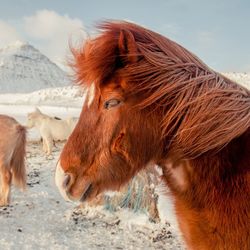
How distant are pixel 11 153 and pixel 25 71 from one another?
245ft

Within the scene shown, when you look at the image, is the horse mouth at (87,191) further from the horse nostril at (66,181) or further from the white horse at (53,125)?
the white horse at (53,125)

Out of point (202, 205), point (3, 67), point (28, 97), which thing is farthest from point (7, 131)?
point (3, 67)

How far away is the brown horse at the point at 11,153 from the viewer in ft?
22.3

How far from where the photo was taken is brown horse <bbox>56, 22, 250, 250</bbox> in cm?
162

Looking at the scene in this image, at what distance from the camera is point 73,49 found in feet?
6.23

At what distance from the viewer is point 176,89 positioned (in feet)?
5.46

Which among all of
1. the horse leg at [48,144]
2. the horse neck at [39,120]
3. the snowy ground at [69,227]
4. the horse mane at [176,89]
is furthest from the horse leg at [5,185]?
the horse neck at [39,120]

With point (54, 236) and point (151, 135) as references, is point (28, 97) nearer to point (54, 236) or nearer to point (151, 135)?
point (54, 236)

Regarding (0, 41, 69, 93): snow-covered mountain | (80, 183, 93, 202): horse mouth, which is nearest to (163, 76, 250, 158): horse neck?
(80, 183, 93, 202): horse mouth

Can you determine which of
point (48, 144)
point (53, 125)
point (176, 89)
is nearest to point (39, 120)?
point (53, 125)

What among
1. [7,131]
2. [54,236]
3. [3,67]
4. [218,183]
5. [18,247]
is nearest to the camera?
[218,183]

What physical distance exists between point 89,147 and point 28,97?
115 ft

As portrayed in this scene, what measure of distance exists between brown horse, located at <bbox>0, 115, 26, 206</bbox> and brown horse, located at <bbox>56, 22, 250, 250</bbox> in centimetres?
535

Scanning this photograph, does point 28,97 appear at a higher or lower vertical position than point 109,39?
lower
